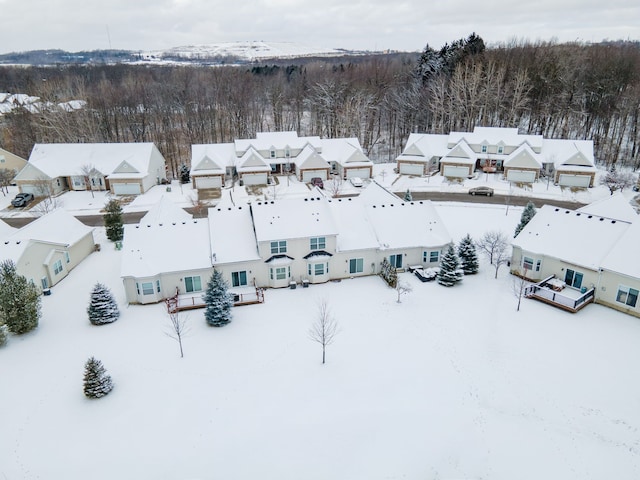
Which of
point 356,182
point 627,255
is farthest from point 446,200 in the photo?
point 627,255

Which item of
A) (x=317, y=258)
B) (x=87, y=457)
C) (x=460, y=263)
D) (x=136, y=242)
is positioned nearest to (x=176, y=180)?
(x=136, y=242)

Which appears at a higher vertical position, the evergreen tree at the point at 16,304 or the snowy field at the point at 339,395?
the evergreen tree at the point at 16,304

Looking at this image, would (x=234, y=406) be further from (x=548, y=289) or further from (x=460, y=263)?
(x=548, y=289)

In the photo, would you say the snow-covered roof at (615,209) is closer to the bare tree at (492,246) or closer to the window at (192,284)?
the bare tree at (492,246)

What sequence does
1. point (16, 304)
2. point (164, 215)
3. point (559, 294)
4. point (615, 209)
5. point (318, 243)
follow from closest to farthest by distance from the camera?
point (16, 304), point (559, 294), point (318, 243), point (615, 209), point (164, 215)

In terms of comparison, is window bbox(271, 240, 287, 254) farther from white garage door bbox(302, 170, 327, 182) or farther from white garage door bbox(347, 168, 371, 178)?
white garage door bbox(347, 168, 371, 178)

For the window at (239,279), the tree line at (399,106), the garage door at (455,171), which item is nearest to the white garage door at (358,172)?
the garage door at (455,171)

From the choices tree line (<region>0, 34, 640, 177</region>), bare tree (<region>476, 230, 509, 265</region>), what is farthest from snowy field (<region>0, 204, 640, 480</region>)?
tree line (<region>0, 34, 640, 177</region>)

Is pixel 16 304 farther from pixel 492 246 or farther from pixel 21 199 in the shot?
pixel 21 199
